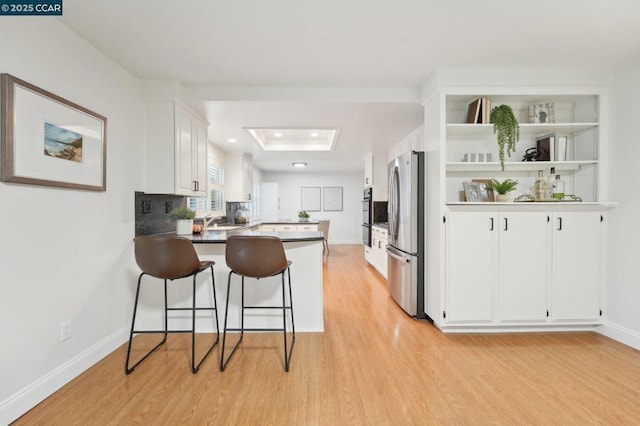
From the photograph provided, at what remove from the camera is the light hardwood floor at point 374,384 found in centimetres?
165

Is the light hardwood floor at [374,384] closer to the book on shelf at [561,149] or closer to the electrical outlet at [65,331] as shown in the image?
the electrical outlet at [65,331]

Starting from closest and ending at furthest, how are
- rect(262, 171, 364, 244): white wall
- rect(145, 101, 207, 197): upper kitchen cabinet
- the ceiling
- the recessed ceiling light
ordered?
the ceiling → rect(145, 101, 207, 197): upper kitchen cabinet → the recessed ceiling light → rect(262, 171, 364, 244): white wall

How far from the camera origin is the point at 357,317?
314 cm

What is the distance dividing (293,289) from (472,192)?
1978 mm

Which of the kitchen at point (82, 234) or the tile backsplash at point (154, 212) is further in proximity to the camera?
the tile backsplash at point (154, 212)

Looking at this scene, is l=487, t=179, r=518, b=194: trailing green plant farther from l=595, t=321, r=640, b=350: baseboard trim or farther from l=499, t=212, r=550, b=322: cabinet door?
l=595, t=321, r=640, b=350: baseboard trim

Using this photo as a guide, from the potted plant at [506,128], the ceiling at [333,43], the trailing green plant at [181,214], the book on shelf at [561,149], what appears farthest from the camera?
the trailing green plant at [181,214]

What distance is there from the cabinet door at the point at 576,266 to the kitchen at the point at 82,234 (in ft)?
0.42

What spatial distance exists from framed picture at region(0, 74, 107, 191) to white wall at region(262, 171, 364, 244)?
6934 mm

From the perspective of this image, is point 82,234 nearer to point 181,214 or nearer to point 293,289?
point 181,214

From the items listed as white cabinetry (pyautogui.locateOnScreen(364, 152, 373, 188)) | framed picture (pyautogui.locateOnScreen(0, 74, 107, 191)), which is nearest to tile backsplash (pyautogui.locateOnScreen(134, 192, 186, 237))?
framed picture (pyautogui.locateOnScreen(0, 74, 107, 191))

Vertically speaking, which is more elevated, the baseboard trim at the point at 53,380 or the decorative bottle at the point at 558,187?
the decorative bottle at the point at 558,187

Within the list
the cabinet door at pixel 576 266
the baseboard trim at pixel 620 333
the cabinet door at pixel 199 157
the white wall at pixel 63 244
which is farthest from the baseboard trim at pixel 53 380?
the baseboard trim at pixel 620 333

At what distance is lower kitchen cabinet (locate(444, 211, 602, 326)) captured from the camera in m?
2.68
